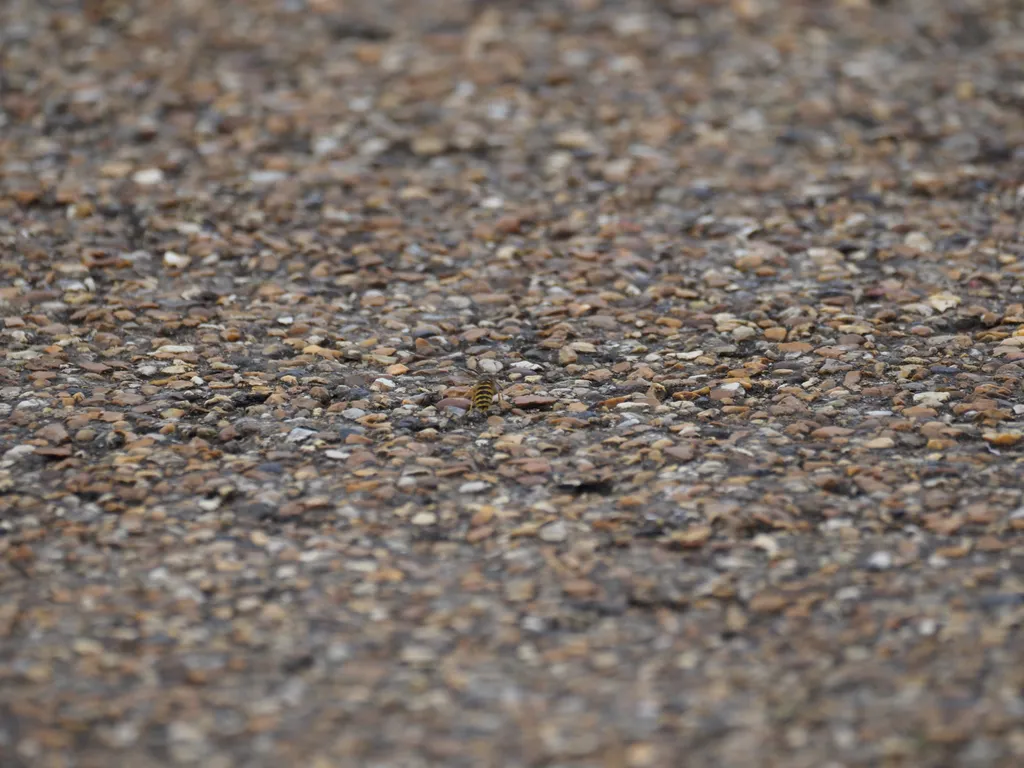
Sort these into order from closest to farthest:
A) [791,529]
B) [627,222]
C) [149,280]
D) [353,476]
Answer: [791,529]
[353,476]
[149,280]
[627,222]

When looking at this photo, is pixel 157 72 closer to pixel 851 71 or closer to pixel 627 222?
pixel 627 222

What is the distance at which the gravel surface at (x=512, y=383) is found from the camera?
11.4 feet

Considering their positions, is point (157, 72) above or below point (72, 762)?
above

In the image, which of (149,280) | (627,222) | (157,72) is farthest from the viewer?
(157,72)

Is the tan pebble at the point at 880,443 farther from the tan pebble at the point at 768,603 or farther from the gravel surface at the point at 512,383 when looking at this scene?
the tan pebble at the point at 768,603

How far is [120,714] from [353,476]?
1289 millimetres

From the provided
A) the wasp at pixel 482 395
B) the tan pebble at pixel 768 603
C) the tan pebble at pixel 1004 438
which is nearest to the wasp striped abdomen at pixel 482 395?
the wasp at pixel 482 395

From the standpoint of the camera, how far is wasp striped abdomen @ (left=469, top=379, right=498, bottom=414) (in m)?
4.78

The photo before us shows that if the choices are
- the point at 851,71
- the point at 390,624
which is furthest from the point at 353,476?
the point at 851,71

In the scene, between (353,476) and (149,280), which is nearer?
(353,476)

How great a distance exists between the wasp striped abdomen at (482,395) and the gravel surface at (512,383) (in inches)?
2.3

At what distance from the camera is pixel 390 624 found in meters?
3.77

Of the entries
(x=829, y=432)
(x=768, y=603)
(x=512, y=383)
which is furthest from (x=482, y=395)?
(x=768, y=603)

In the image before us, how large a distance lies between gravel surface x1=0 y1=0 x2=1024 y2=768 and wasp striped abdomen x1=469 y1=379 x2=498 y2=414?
0.06m
